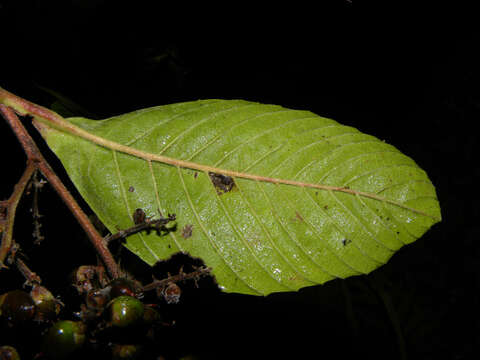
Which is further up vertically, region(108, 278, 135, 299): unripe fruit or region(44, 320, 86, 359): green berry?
region(108, 278, 135, 299): unripe fruit

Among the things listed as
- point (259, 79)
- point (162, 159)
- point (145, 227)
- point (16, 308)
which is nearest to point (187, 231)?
point (145, 227)

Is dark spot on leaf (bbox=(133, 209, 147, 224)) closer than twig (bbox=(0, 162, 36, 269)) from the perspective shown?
No

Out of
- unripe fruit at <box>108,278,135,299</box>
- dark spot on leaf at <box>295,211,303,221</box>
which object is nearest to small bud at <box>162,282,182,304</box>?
unripe fruit at <box>108,278,135,299</box>

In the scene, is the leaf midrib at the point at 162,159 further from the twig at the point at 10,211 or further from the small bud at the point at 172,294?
the small bud at the point at 172,294

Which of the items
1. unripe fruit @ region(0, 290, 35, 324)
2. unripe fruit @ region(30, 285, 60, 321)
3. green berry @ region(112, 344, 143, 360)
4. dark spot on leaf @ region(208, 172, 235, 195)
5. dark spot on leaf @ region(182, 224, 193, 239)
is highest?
dark spot on leaf @ region(208, 172, 235, 195)

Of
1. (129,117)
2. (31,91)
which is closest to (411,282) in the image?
(129,117)

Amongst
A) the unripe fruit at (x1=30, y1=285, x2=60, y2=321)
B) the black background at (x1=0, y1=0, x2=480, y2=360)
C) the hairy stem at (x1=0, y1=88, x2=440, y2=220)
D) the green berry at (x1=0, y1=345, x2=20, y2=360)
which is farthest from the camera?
the black background at (x1=0, y1=0, x2=480, y2=360)

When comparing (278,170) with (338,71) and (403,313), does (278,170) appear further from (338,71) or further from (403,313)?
(403,313)

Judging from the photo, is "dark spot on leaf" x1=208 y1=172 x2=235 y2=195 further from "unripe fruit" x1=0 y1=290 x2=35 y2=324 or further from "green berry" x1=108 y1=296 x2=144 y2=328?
"unripe fruit" x1=0 y1=290 x2=35 y2=324
